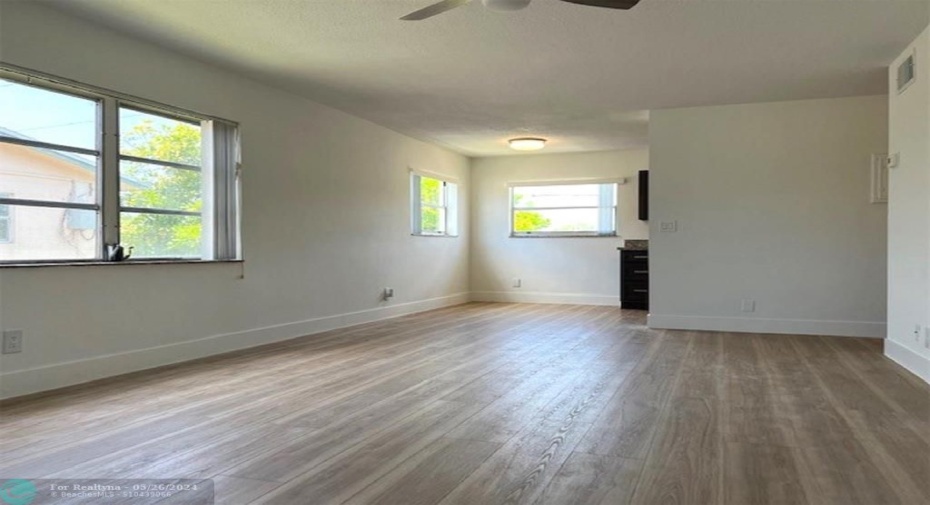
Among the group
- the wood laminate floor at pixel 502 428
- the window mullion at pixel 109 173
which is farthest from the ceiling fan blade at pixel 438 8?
the window mullion at pixel 109 173

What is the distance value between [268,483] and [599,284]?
23.1 feet

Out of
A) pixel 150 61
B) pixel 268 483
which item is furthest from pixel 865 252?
pixel 150 61

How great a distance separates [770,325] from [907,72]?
2.55 meters

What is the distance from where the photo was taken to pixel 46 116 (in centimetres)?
344

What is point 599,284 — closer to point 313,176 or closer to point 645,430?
point 313,176

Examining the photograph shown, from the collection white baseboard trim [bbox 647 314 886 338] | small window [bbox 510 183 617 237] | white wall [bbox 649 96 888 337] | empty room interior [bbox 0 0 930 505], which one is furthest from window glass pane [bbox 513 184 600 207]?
white baseboard trim [bbox 647 314 886 338]

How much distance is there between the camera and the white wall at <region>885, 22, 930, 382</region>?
3.72 metres

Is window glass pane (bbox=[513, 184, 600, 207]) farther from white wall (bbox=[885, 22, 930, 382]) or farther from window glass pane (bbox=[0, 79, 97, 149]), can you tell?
window glass pane (bbox=[0, 79, 97, 149])

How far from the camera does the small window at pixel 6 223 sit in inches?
127

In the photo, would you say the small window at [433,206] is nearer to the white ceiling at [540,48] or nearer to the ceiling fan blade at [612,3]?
the white ceiling at [540,48]

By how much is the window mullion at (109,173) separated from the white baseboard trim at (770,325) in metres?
4.81

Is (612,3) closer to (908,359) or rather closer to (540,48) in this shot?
(540,48)

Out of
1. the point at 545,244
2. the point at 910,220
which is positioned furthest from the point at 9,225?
the point at 545,244

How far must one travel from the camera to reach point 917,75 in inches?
152
